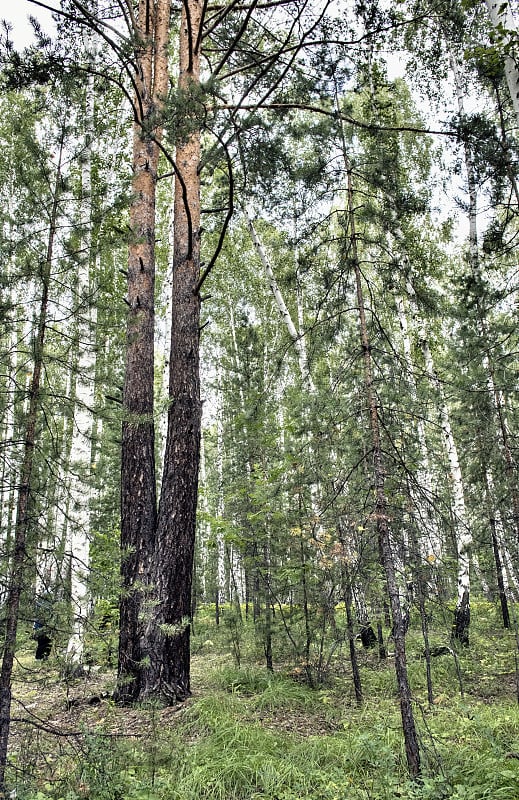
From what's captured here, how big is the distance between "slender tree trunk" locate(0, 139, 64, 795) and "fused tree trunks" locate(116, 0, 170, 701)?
1.23m

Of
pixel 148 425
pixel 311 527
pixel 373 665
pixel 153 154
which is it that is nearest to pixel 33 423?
pixel 148 425

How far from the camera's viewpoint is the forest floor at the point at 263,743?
298 centimetres

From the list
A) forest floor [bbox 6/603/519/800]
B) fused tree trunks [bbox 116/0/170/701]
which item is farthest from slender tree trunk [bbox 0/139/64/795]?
fused tree trunks [bbox 116/0/170/701]

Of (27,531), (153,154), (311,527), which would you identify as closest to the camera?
(27,531)

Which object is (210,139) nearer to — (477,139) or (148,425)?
(477,139)

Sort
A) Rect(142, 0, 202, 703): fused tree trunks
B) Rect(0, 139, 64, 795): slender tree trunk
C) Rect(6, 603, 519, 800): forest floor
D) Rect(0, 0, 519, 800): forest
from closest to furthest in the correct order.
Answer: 1. Rect(0, 139, 64, 795): slender tree trunk
2. Rect(6, 603, 519, 800): forest floor
3. Rect(0, 0, 519, 800): forest
4. Rect(142, 0, 202, 703): fused tree trunks

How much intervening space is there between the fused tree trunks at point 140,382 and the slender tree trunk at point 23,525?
1.23 m

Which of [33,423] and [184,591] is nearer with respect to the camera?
[33,423]

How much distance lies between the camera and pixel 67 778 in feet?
9.98

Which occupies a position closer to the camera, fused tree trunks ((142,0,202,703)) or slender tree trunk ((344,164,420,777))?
slender tree trunk ((344,164,420,777))

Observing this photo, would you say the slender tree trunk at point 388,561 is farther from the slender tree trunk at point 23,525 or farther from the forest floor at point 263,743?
the slender tree trunk at point 23,525

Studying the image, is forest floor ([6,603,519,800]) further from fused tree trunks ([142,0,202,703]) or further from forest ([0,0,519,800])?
fused tree trunks ([142,0,202,703])

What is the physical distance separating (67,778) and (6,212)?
3.65m

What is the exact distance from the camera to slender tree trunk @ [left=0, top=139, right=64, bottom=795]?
2627 mm
